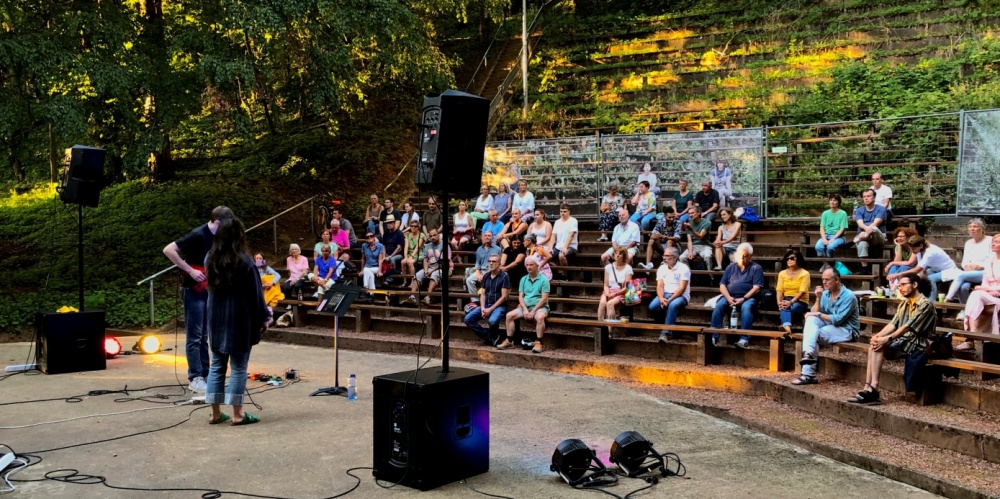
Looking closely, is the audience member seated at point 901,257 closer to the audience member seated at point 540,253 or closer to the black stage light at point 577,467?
the audience member seated at point 540,253

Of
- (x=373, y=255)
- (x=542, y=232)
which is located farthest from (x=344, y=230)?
(x=542, y=232)

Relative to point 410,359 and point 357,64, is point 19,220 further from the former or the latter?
point 410,359

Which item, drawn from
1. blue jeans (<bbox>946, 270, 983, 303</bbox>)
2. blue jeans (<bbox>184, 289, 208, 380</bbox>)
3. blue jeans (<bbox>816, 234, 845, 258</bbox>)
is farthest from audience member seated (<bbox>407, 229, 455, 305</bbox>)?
blue jeans (<bbox>946, 270, 983, 303</bbox>)

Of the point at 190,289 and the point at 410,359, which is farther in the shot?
the point at 410,359

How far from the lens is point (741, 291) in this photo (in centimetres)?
975

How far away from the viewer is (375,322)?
499 inches

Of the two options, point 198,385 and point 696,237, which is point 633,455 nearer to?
point 198,385

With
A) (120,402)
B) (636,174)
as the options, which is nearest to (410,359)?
(120,402)

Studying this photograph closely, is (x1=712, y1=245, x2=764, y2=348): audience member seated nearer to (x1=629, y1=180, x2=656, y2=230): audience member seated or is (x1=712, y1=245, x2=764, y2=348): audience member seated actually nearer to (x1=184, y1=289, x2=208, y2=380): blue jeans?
(x1=629, y1=180, x2=656, y2=230): audience member seated

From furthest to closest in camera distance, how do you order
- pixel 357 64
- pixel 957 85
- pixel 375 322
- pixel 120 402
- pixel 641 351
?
pixel 357 64 < pixel 957 85 < pixel 375 322 < pixel 641 351 < pixel 120 402

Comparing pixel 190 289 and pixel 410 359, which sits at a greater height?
pixel 190 289

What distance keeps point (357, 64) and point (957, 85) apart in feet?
46.1

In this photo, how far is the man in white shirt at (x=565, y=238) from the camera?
12.8 meters

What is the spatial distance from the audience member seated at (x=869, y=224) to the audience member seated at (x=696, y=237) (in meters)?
2.01
